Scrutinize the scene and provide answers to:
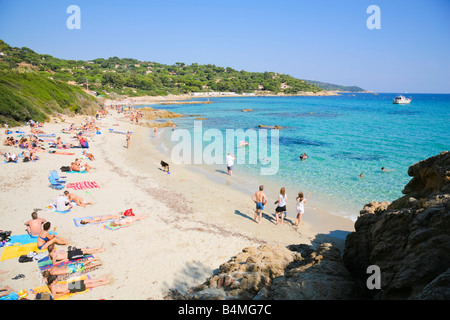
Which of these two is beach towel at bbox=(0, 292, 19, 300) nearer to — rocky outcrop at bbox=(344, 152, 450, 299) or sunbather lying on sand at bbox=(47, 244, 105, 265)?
sunbather lying on sand at bbox=(47, 244, 105, 265)

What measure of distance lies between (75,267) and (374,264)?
21.4 feet

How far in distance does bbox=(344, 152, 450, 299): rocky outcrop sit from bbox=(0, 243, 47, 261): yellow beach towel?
781 cm

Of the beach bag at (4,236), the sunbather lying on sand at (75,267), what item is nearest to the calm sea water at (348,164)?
the sunbather lying on sand at (75,267)

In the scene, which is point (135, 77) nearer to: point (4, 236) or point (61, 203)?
point (61, 203)

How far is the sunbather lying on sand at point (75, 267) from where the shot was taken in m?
5.99

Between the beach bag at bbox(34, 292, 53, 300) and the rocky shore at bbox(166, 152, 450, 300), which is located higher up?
the rocky shore at bbox(166, 152, 450, 300)

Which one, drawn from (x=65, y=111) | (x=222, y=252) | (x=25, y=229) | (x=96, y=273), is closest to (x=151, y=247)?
(x=96, y=273)

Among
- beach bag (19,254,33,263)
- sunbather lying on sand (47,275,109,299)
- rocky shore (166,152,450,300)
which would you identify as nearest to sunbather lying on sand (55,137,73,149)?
beach bag (19,254,33,263)

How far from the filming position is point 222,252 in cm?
735

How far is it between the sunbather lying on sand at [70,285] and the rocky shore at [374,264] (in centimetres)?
173

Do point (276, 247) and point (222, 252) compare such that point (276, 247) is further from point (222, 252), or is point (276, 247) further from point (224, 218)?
point (224, 218)

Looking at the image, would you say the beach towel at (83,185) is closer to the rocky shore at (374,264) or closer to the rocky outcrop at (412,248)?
the rocky shore at (374,264)

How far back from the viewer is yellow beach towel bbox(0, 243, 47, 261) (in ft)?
21.3
